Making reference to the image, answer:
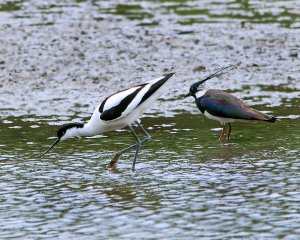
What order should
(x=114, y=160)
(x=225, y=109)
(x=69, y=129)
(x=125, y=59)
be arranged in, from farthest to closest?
(x=125, y=59), (x=225, y=109), (x=69, y=129), (x=114, y=160)

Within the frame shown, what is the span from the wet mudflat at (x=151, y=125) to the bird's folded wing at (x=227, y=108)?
11.7 inches

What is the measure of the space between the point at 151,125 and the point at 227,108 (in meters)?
1.39

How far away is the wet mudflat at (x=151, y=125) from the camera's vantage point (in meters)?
7.55

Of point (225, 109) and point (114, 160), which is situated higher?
point (225, 109)

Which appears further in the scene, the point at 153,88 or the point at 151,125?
the point at 151,125

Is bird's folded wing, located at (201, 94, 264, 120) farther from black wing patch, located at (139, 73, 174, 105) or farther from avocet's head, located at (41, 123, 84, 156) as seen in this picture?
avocet's head, located at (41, 123, 84, 156)

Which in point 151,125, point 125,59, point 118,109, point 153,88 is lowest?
point 151,125

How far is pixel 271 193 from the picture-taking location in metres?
8.20

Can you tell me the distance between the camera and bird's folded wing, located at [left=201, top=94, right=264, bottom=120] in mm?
10742

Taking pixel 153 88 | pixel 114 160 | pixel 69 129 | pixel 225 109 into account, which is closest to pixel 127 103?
pixel 153 88

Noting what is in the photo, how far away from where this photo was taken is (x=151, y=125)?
1195 centimetres

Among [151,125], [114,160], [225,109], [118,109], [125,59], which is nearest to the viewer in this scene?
[118,109]

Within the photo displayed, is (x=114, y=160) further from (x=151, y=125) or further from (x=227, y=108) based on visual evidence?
(x=151, y=125)

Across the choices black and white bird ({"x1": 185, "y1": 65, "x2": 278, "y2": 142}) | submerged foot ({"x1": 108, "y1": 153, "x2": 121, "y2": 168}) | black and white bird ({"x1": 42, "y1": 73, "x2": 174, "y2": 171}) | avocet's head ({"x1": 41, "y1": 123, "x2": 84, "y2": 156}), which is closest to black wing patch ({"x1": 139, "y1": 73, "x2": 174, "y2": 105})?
black and white bird ({"x1": 42, "y1": 73, "x2": 174, "y2": 171})
